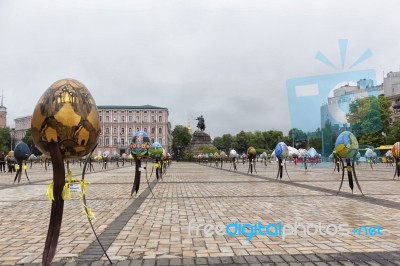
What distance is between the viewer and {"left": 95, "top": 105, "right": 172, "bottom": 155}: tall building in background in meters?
123

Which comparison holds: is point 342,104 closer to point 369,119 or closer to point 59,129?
point 369,119

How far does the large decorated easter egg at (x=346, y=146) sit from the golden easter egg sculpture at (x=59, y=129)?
9801mm

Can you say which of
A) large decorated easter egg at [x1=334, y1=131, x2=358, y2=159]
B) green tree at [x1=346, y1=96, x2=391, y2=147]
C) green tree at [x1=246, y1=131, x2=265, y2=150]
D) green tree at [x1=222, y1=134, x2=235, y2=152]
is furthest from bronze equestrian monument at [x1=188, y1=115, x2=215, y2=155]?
large decorated easter egg at [x1=334, y1=131, x2=358, y2=159]

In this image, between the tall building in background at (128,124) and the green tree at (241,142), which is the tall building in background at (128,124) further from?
the green tree at (241,142)

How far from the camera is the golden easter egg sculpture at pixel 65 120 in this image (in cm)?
473

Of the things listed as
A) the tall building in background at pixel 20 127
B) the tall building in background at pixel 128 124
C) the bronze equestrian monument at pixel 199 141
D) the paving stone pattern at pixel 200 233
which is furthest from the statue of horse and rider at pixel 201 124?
the tall building in background at pixel 20 127

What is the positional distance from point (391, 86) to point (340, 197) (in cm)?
9207

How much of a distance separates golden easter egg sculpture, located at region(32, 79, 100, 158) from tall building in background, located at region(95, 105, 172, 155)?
387 feet

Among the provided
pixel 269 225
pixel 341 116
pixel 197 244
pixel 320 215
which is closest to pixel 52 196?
pixel 197 244

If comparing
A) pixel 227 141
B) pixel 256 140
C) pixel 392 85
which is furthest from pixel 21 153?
pixel 227 141

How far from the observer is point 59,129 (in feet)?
15.5

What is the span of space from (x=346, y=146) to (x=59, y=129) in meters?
10.3

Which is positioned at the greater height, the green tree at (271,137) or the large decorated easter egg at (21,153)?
the green tree at (271,137)

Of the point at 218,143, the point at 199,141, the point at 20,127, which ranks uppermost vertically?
the point at 20,127
